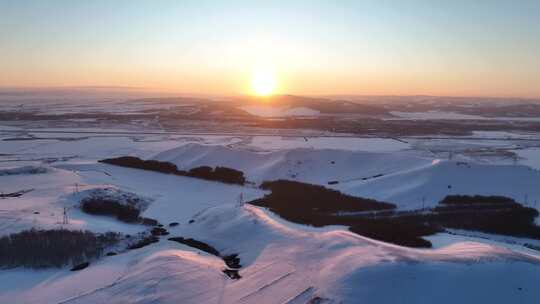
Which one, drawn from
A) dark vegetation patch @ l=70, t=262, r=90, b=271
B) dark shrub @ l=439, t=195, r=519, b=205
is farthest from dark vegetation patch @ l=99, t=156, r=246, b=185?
dark vegetation patch @ l=70, t=262, r=90, b=271

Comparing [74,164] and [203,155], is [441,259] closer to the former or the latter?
[203,155]

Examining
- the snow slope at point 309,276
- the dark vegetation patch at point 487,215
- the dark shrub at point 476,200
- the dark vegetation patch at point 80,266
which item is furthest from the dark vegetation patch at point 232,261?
the dark shrub at point 476,200

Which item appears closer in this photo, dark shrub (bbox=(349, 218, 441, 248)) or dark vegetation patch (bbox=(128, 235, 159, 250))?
dark shrub (bbox=(349, 218, 441, 248))

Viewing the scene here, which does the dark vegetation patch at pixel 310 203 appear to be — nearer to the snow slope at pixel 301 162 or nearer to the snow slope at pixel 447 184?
the snow slope at pixel 447 184

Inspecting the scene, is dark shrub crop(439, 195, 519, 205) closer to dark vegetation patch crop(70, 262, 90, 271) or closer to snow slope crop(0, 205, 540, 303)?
snow slope crop(0, 205, 540, 303)

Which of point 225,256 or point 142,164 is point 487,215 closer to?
point 225,256

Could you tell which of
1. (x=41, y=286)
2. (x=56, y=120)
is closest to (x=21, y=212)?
(x=41, y=286)
